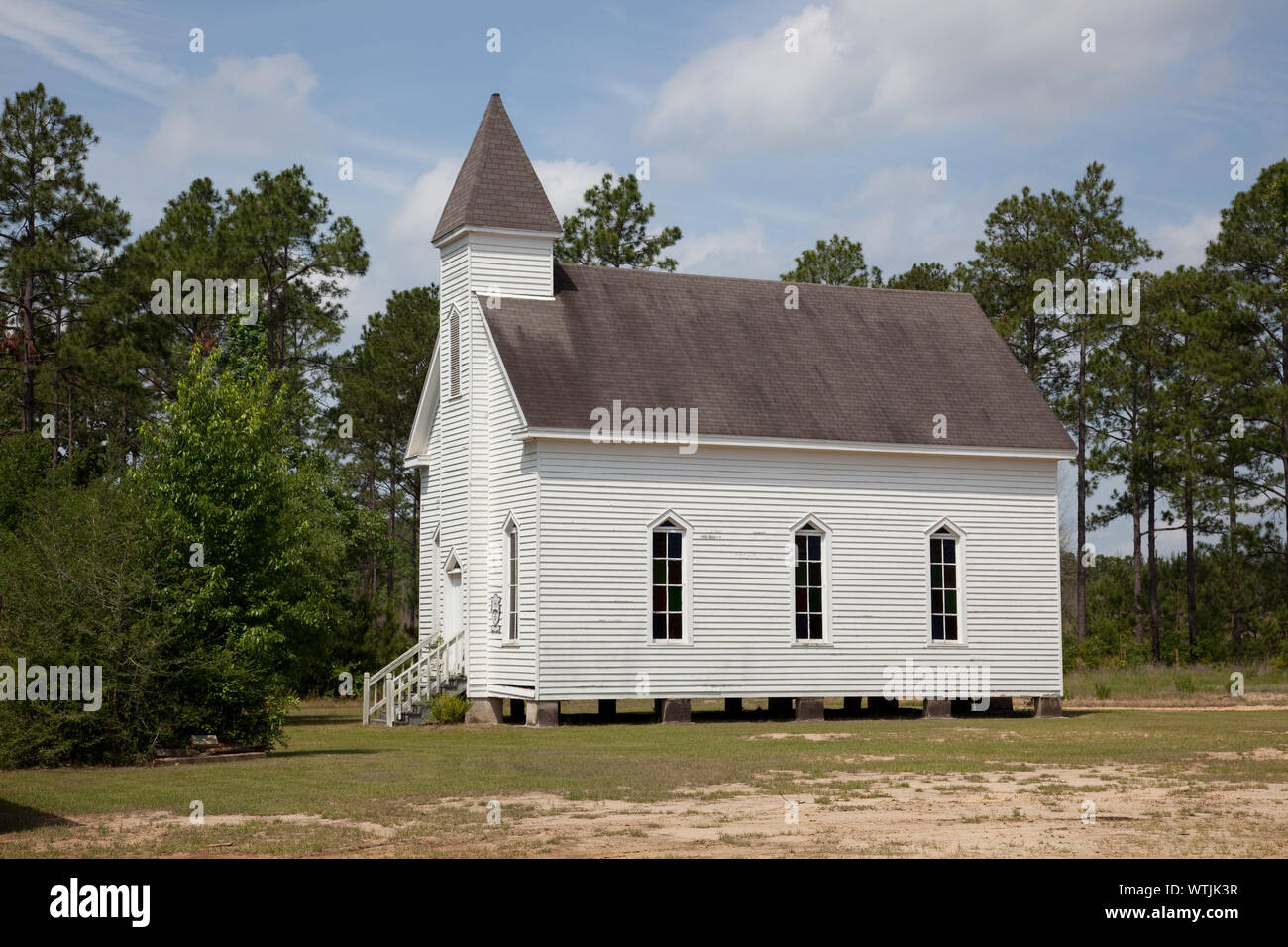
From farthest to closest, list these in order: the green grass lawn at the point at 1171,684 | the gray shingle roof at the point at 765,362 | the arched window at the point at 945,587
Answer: the green grass lawn at the point at 1171,684 → the arched window at the point at 945,587 → the gray shingle roof at the point at 765,362

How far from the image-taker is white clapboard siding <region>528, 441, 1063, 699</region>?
28.5 m

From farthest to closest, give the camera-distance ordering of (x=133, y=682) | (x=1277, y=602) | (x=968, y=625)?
(x=1277, y=602)
(x=968, y=625)
(x=133, y=682)

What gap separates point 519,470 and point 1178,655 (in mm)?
30496

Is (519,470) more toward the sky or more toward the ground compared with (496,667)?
more toward the sky

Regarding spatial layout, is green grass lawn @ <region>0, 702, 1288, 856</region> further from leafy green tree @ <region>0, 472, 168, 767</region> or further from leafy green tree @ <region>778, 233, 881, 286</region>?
leafy green tree @ <region>778, 233, 881, 286</region>

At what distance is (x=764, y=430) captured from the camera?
29.7 m

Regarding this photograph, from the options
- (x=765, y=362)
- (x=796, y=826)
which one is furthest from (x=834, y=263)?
(x=796, y=826)

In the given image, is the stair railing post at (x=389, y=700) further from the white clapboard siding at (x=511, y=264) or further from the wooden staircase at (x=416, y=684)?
the white clapboard siding at (x=511, y=264)

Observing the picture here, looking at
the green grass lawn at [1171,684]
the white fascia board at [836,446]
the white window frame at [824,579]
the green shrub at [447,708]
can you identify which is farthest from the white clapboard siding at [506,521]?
the green grass lawn at [1171,684]

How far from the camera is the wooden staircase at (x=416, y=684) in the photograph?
30.0m

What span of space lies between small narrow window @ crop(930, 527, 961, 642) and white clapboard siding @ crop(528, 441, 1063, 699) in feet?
0.94

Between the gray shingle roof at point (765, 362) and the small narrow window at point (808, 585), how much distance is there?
210cm
